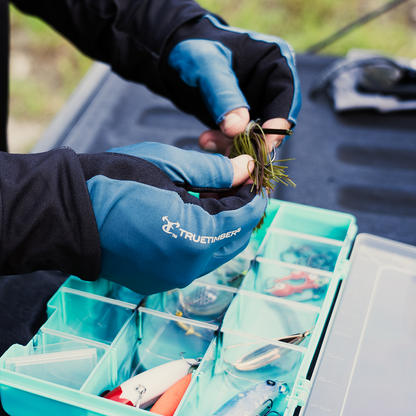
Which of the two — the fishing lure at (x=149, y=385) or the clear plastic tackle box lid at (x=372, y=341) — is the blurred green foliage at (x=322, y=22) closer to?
the clear plastic tackle box lid at (x=372, y=341)

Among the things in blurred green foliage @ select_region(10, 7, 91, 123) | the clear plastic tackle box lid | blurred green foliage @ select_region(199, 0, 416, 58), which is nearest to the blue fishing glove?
the clear plastic tackle box lid

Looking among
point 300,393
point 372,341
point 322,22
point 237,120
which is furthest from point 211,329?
point 322,22

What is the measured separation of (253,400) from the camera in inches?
24.6

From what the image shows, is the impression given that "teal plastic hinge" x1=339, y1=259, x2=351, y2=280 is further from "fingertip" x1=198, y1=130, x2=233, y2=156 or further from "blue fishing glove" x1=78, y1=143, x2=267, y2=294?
"fingertip" x1=198, y1=130, x2=233, y2=156

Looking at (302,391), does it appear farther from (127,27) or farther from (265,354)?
(127,27)

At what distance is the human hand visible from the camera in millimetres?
818

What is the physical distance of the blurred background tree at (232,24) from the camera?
230 cm

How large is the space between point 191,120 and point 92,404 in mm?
944

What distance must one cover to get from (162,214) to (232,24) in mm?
2338

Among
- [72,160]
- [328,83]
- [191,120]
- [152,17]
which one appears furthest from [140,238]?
[328,83]

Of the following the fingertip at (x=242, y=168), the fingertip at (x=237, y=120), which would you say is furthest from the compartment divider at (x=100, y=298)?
the fingertip at (x=237, y=120)

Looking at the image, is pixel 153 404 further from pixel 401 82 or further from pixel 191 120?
pixel 401 82

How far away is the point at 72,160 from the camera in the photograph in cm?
59

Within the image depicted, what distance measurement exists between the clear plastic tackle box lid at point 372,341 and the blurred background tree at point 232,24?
5.90ft
